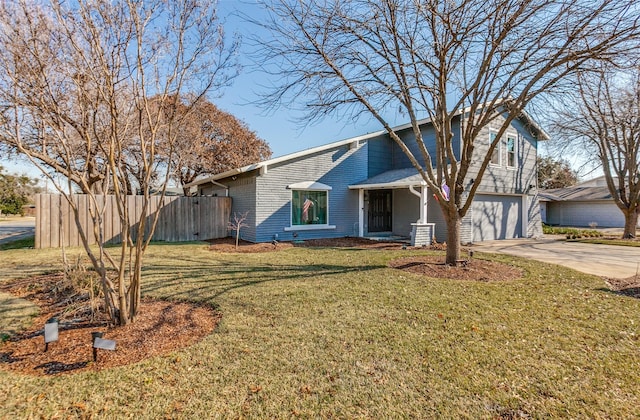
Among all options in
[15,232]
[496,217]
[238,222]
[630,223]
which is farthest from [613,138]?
[15,232]

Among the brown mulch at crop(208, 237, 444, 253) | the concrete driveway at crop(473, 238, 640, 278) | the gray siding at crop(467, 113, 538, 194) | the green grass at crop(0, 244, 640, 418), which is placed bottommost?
the green grass at crop(0, 244, 640, 418)

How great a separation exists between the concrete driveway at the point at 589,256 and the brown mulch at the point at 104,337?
8.48 metres

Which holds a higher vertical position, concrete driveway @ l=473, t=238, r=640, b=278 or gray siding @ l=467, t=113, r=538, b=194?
gray siding @ l=467, t=113, r=538, b=194

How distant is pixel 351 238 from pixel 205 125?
15190 millimetres

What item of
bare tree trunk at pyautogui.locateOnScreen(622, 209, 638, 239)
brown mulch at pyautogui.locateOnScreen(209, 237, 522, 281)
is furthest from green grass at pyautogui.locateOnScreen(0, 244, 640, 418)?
bare tree trunk at pyautogui.locateOnScreen(622, 209, 638, 239)

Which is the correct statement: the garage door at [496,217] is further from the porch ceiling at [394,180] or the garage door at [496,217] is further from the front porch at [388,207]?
the porch ceiling at [394,180]

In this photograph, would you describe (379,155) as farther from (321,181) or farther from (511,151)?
(511,151)

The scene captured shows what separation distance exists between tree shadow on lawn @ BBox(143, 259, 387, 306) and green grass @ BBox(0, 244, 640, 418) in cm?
8

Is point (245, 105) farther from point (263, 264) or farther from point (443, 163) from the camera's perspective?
point (443, 163)

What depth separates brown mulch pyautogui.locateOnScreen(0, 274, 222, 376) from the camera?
3.08 meters

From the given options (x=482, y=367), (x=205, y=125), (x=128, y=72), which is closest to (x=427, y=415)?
(x=482, y=367)

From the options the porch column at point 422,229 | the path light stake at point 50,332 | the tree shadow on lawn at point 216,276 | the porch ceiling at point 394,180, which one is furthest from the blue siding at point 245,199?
the path light stake at point 50,332

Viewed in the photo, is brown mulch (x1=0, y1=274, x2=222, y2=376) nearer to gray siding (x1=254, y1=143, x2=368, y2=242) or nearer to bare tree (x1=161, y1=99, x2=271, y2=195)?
gray siding (x1=254, y1=143, x2=368, y2=242)

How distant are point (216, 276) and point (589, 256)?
35.0ft
